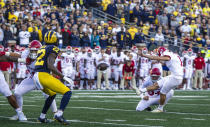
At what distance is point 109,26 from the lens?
22312mm

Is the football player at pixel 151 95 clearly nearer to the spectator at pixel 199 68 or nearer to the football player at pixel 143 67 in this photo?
the football player at pixel 143 67

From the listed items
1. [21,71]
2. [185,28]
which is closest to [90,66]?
[21,71]

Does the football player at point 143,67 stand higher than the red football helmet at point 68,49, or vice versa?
the red football helmet at point 68,49

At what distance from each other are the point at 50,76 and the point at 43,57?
32 cm

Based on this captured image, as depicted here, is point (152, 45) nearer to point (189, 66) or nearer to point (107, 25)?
point (189, 66)

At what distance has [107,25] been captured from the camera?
22.2 metres

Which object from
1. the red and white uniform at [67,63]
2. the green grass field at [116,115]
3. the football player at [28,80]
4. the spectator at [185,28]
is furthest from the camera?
the spectator at [185,28]

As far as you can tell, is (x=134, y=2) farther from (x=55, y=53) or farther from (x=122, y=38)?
(x=55, y=53)

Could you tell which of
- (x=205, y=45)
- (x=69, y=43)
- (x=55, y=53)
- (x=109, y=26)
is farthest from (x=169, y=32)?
(x=55, y=53)

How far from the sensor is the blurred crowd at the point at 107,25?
19.2m

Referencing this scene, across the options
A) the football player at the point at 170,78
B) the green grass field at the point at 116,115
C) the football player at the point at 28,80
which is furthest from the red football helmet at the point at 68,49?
the football player at the point at 28,80

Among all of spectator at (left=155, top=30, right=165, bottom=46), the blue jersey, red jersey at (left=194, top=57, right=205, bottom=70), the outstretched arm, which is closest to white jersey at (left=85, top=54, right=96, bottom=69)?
spectator at (left=155, top=30, right=165, bottom=46)

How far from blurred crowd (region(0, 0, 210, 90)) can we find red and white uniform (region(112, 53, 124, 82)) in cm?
54

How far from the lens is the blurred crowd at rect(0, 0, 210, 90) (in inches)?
754
